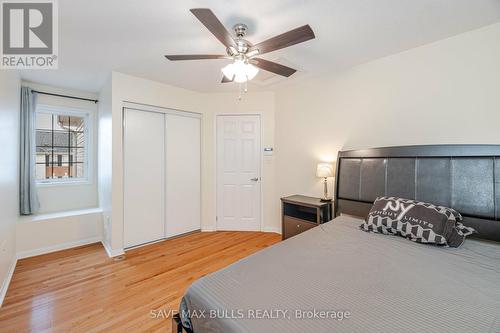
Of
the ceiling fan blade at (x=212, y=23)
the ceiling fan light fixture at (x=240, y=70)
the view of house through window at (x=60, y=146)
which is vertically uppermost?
the ceiling fan blade at (x=212, y=23)

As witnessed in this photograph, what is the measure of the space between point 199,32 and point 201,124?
1.91 meters

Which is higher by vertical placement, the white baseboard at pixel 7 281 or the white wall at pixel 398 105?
the white wall at pixel 398 105

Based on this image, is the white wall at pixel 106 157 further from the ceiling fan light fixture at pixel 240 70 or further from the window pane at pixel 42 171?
the ceiling fan light fixture at pixel 240 70

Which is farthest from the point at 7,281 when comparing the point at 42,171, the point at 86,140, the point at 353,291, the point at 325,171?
the point at 325,171

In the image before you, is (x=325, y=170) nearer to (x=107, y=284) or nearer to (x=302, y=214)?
(x=302, y=214)

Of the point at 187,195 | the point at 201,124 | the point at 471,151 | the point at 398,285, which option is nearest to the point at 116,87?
the point at 201,124

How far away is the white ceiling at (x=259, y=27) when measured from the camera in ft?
5.32

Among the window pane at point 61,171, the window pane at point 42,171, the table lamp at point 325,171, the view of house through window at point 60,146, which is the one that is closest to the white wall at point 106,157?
the view of house through window at point 60,146

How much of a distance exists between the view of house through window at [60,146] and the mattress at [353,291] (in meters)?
3.73

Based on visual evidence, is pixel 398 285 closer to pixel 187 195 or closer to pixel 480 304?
pixel 480 304

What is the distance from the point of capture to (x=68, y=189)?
3.52 m

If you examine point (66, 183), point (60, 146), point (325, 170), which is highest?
point (60, 146)

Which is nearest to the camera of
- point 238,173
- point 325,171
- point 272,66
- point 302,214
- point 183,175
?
point 272,66

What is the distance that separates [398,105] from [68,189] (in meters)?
4.84
